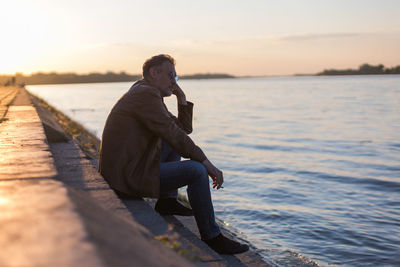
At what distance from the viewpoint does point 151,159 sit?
3611 mm

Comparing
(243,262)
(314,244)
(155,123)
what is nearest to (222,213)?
(314,244)

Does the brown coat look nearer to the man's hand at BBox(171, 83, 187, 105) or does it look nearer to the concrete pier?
the concrete pier

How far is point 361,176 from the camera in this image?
9.90 m

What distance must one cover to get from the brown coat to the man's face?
206mm

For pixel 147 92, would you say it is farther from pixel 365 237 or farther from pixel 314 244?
pixel 365 237

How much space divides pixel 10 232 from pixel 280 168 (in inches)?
382

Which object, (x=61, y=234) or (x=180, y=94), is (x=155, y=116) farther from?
(x=61, y=234)

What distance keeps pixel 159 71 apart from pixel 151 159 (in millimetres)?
789

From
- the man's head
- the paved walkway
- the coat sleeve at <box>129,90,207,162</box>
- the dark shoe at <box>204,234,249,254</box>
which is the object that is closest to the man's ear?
the man's head

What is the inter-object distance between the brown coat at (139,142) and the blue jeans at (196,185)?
0.10 m

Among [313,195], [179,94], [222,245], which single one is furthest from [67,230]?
[313,195]

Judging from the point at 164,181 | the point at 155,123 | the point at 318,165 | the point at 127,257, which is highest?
the point at 155,123

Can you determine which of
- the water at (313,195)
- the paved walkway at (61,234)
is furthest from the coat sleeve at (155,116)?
the water at (313,195)

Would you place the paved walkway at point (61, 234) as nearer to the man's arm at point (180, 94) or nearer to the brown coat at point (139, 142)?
the brown coat at point (139, 142)
